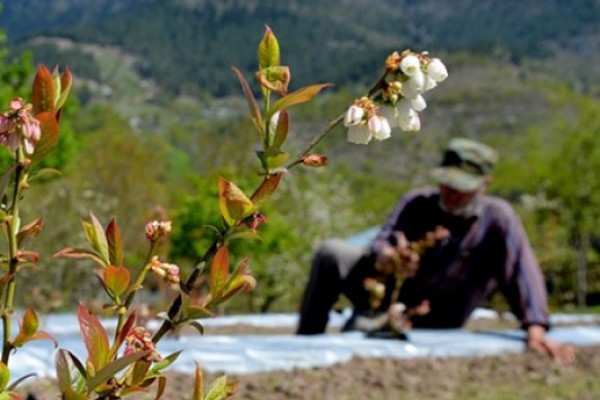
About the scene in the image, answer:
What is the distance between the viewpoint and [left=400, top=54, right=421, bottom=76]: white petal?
970 mm

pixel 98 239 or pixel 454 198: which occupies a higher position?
pixel 98 239

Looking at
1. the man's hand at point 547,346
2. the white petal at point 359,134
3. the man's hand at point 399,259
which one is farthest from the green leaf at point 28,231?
the man's hand at point 547,346

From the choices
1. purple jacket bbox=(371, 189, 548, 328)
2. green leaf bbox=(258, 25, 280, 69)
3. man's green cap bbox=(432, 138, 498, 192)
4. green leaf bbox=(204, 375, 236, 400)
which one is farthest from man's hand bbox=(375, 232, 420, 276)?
green leaf bbox=(258, 25, 280, 69)

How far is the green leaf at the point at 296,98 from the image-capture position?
922 millimetres

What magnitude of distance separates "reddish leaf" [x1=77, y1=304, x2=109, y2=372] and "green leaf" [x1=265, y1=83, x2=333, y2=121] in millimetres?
253

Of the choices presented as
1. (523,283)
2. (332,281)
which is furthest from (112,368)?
(523,283)

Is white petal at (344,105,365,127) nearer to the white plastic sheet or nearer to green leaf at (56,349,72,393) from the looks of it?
green leaf at (56,349,72,393)

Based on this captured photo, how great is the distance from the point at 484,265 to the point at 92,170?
52.4 ft

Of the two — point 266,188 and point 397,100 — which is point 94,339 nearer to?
point 266,188

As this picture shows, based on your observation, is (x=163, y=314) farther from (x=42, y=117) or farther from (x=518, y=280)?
(x=518, y=280)

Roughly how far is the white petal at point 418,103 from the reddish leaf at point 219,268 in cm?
24

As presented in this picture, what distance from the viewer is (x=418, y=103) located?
1000mm

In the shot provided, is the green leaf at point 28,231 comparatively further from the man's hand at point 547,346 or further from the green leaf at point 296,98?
the man's hand at point 547,346

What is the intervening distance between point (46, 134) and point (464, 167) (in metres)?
4.76
